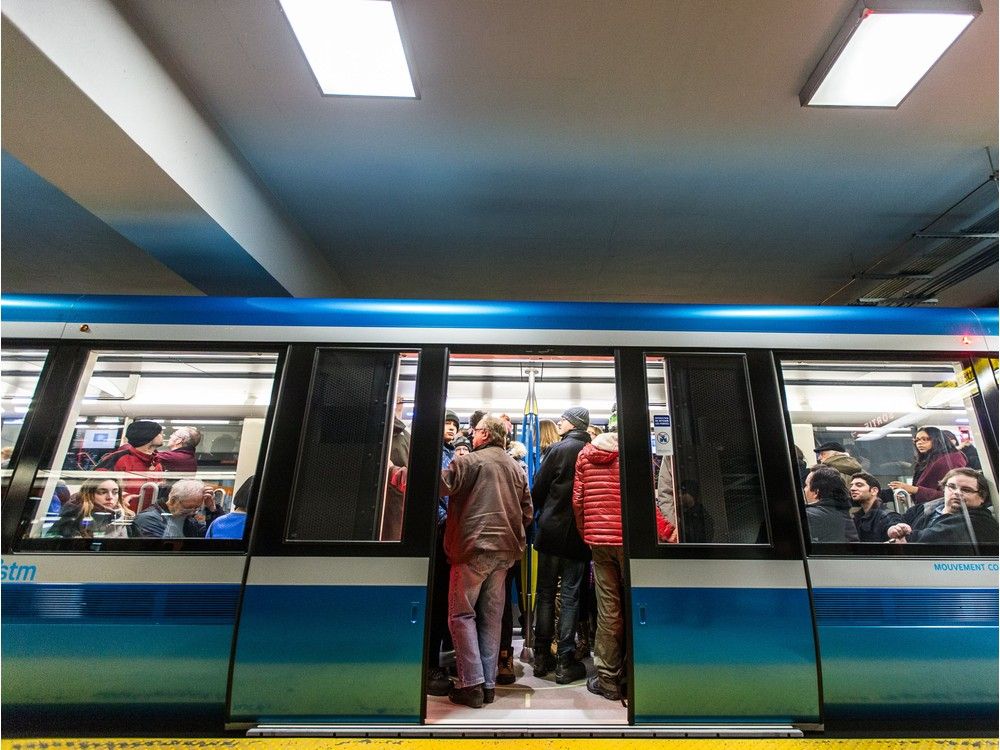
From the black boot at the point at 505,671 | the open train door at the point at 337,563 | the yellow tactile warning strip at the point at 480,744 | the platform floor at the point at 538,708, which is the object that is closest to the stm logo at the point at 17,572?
the yellow tactile warning strip at the point at 480,744

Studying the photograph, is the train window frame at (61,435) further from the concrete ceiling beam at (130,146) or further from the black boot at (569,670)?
the black boot at (569,670)

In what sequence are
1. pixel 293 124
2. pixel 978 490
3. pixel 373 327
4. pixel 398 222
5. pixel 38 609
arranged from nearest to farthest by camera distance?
pixel 38 609 → pixel 978 490 → pixel 373 327 → pixel 293 124 → pixel 398 222

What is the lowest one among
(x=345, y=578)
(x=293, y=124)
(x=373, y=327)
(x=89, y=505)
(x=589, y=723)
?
(x=589, y=723)

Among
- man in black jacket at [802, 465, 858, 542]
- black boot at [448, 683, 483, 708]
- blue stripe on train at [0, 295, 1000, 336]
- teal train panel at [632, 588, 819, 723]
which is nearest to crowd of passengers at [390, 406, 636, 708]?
black boot at [448, 683, 483, 708]

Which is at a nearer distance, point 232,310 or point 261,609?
point 261,609

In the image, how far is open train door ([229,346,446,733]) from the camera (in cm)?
260

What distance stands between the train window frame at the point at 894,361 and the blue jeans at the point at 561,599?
140 cm

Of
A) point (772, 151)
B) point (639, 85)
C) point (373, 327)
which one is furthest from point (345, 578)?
point (772, 151)

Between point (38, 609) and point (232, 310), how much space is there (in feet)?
6.02

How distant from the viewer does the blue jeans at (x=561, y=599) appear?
334cm

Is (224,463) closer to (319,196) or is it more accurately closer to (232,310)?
(232,310)

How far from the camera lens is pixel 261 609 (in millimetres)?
2637

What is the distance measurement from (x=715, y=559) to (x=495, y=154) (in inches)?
119

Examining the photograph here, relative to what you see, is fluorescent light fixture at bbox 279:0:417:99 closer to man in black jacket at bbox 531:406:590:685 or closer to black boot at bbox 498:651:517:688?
man in black jacket at bbox 531:406:590:685
